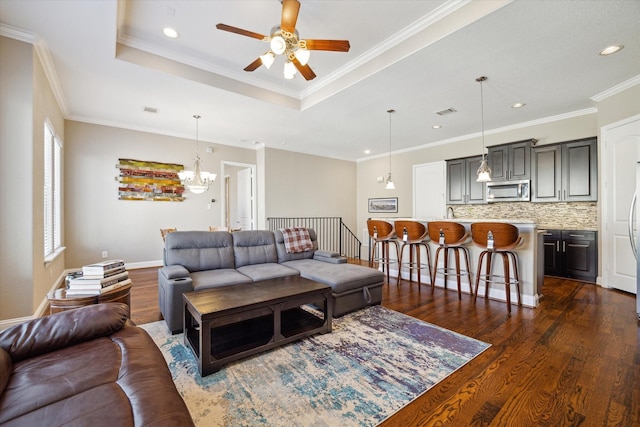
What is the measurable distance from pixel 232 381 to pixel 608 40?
459 cm

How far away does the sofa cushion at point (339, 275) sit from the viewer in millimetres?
2975

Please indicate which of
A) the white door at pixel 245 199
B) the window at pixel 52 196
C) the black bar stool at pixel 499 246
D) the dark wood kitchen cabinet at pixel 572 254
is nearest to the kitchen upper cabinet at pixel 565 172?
the dark wood kitchen cabinet at pixel 572 254

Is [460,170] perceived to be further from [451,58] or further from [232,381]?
[232,381]

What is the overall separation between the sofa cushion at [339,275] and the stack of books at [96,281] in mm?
1847

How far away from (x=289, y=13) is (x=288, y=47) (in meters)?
0.26

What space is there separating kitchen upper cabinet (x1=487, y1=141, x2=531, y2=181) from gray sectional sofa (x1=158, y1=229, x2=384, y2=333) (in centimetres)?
372

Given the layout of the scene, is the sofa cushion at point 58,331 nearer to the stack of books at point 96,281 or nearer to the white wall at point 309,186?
the stack of books at point 96,281

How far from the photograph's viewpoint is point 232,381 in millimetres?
1902

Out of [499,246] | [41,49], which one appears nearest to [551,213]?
[499,246]

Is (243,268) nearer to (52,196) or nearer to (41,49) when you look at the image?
(52,196)

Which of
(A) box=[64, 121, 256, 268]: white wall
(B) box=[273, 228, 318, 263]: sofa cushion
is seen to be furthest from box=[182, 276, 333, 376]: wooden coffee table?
(A) box=[64, 121, 256, 268]: white wall

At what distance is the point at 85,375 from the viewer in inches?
44.8

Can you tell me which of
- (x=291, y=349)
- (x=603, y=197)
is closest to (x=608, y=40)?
(x=603, y=197)

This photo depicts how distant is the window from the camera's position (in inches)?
142
